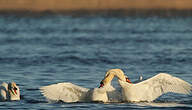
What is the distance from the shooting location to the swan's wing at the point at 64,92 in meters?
13.0

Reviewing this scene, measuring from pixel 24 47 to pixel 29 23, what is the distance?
45.4ft

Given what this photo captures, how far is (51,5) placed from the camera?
152 ft

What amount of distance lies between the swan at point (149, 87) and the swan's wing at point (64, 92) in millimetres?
586

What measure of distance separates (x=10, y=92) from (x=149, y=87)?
3.43 metres

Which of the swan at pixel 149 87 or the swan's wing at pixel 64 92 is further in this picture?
the swan's wing at pixel 64 92

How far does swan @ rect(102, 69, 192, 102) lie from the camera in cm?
1284

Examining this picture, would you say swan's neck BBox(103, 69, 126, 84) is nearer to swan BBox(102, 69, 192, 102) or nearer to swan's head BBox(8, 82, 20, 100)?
swan BBox(102, 69, 192, 102)

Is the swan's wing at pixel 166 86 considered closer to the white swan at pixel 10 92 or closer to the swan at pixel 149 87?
the swan at pixel 149 87

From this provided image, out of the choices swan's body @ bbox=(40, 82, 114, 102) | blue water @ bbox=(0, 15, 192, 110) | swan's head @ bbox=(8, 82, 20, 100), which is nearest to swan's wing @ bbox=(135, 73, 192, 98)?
blue water @ bbox=(0, 15, 192, 110)

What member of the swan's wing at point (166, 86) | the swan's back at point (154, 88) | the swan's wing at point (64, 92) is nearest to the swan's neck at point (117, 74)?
the swan's back at point (154, 88)

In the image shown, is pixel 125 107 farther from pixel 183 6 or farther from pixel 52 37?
pixel 183 6

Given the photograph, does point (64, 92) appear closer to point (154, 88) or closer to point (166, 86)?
point (154, 88)

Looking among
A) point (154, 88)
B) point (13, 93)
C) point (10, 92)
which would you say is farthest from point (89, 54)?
point (154, 88)

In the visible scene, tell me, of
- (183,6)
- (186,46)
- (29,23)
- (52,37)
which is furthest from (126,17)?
(186,46)
